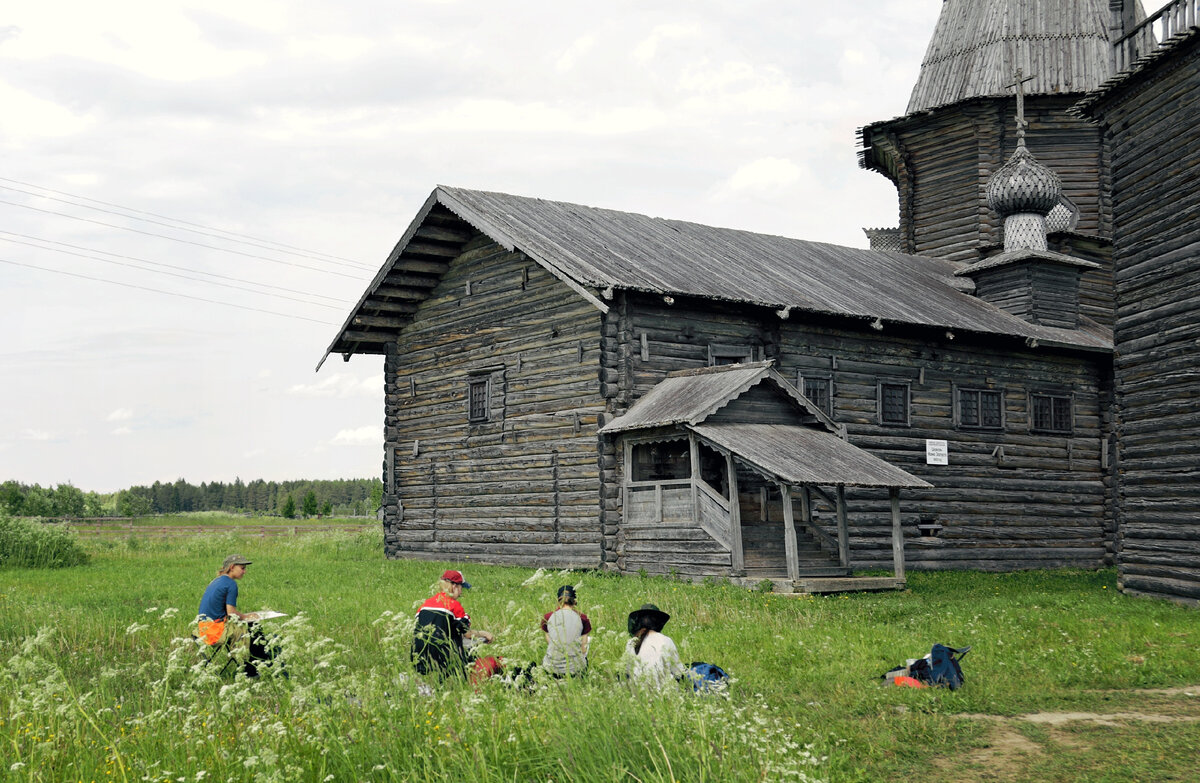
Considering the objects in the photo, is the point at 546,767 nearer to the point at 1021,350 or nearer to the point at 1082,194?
the point at 1021,350

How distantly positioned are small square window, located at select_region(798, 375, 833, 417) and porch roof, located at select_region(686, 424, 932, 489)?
11.1 ft

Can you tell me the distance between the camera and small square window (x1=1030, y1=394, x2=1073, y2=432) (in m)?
27.9

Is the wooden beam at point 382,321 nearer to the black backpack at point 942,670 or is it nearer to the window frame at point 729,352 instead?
the window frame at point 729,352

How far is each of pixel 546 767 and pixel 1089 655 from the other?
8.16 metres

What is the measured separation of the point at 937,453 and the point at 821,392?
3717mm

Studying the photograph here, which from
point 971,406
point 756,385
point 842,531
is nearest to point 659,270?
point 756,385

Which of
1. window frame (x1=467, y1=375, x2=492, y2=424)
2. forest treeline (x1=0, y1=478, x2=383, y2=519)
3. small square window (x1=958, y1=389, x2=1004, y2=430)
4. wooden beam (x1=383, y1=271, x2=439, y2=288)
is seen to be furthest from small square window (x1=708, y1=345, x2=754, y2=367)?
forest treeline (x1=0, y1=478, x2=383, y2=519)

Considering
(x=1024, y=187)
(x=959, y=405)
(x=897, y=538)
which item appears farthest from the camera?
(x=1024, y=187)

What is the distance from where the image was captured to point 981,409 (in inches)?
1054

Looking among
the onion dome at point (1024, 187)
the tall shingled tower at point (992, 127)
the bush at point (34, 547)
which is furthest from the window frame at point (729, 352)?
the bush at point (34, 547)

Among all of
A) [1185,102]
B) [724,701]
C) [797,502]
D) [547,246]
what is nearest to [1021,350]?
[797,502]

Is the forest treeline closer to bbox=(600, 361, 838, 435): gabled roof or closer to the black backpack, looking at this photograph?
bbox=(600, 361, 838, 435): gabled roof

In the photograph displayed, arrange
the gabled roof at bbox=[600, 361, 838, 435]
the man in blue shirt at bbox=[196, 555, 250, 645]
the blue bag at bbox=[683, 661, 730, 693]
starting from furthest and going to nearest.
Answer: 1. the gabled roof at bbox=[600, 361, 838, 435]
2. the man in blue shirt at bbox=[196, 555, 250, 645]
3. the blue bag at bbox=[683, 661, 730, 693]

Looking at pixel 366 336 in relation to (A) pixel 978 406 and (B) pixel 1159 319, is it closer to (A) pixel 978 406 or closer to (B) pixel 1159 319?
(A) pixel 978 406
